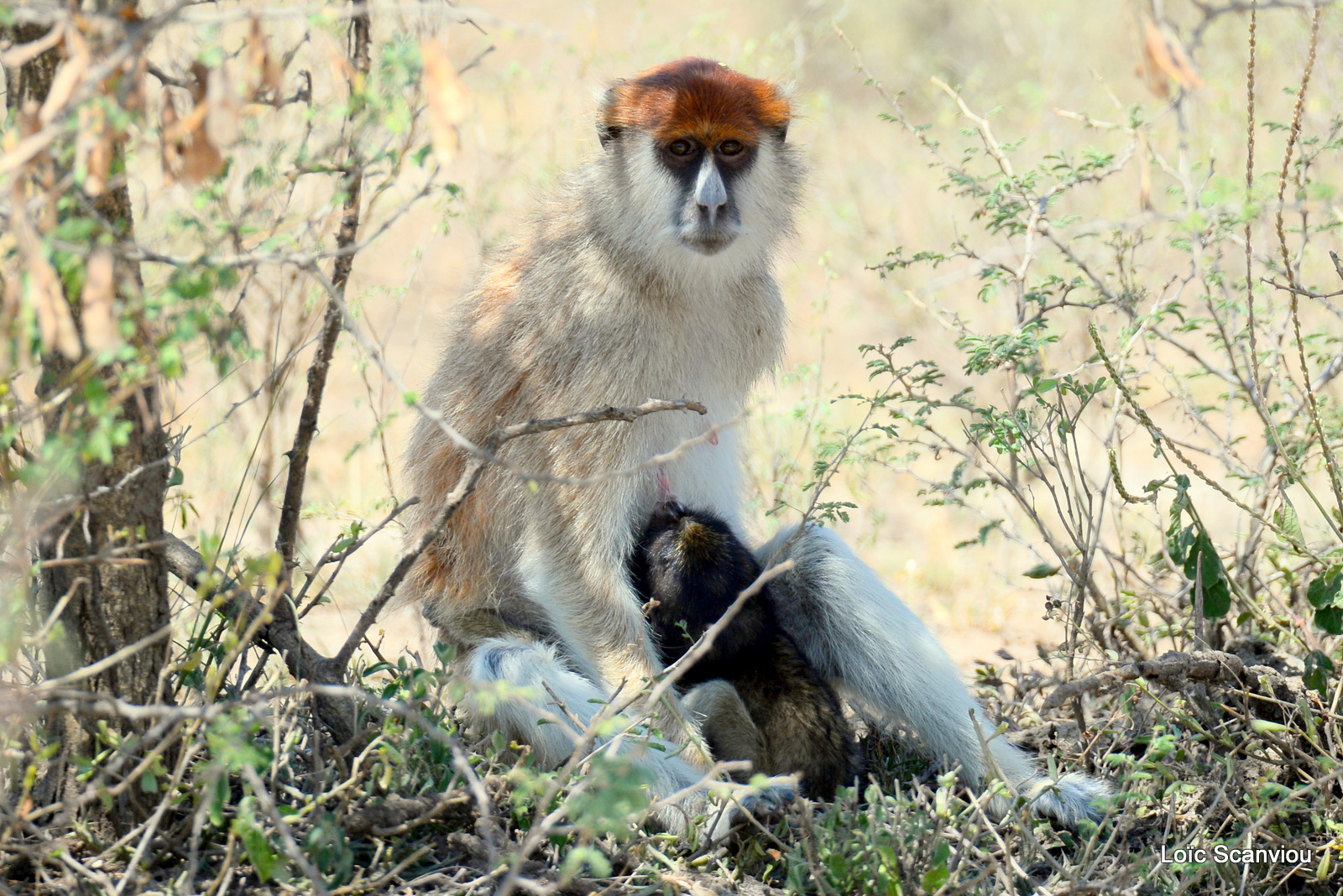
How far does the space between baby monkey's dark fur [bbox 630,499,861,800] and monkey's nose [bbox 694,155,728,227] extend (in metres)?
0.78

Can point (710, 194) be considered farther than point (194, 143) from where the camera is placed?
Yes

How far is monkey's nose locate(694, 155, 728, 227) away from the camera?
9.22 feet

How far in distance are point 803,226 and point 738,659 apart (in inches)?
59.2

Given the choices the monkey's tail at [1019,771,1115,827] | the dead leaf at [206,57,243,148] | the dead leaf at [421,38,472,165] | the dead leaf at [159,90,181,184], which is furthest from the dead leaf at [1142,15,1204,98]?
the monkey's tail at [1019,771,1115,827]

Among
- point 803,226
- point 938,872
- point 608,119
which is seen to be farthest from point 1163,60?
point 803,226

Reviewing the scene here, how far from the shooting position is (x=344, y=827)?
215cm

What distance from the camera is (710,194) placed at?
281 cm

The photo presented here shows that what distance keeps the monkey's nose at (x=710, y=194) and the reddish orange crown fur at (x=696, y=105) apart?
0.36 feet

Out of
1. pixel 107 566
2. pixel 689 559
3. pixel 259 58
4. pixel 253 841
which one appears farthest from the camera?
pixel 689 559

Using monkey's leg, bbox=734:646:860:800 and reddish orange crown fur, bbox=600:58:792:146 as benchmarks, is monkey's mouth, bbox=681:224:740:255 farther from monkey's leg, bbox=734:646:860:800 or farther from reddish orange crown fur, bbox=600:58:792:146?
monkey's leg, bbox=734:646:860:800

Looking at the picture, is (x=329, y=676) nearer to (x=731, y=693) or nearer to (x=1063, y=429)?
(x=731, y=693)

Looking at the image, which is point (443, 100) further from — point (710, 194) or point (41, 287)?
point (710, 194)

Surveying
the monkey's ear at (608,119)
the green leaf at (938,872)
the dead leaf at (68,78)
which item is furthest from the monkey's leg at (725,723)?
the dead leaf at (68,78)

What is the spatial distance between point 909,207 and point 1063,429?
621cm
